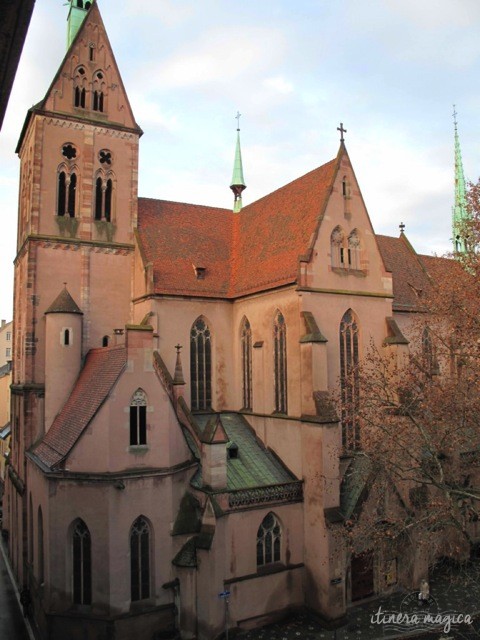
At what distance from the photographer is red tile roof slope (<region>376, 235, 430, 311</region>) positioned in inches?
1153

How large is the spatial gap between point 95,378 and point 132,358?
272cm

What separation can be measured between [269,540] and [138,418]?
727cm

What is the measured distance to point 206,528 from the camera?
766 inches

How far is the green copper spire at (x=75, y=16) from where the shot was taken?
29.6 meters

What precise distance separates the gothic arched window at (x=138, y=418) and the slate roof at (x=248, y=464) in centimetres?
306

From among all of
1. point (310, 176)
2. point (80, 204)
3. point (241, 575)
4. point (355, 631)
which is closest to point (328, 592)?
point (355, 631)

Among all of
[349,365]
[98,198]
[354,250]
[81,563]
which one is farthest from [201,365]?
[81,563]

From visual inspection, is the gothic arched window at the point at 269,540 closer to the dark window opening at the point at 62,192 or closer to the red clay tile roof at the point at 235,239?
the red clay tile roof at the point at 235,239

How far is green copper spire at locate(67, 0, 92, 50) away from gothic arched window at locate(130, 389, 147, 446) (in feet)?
70.0

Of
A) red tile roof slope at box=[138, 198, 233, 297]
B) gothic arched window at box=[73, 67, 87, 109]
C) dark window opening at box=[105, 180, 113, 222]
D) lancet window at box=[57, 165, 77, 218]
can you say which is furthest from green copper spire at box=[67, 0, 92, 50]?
red tile roof slope at box=[138, 198, 233, 297]

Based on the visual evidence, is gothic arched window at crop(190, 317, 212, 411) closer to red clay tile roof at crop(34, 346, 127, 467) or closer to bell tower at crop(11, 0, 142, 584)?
bell tower at crop(11, 0, 142, 584)

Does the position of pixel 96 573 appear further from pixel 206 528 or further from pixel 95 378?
pixel 95 378

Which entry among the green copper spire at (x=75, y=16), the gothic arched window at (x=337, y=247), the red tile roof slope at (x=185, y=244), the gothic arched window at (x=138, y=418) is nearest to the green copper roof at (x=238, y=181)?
the red tile roof slope at (x=185, y=244)

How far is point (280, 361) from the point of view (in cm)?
2408
